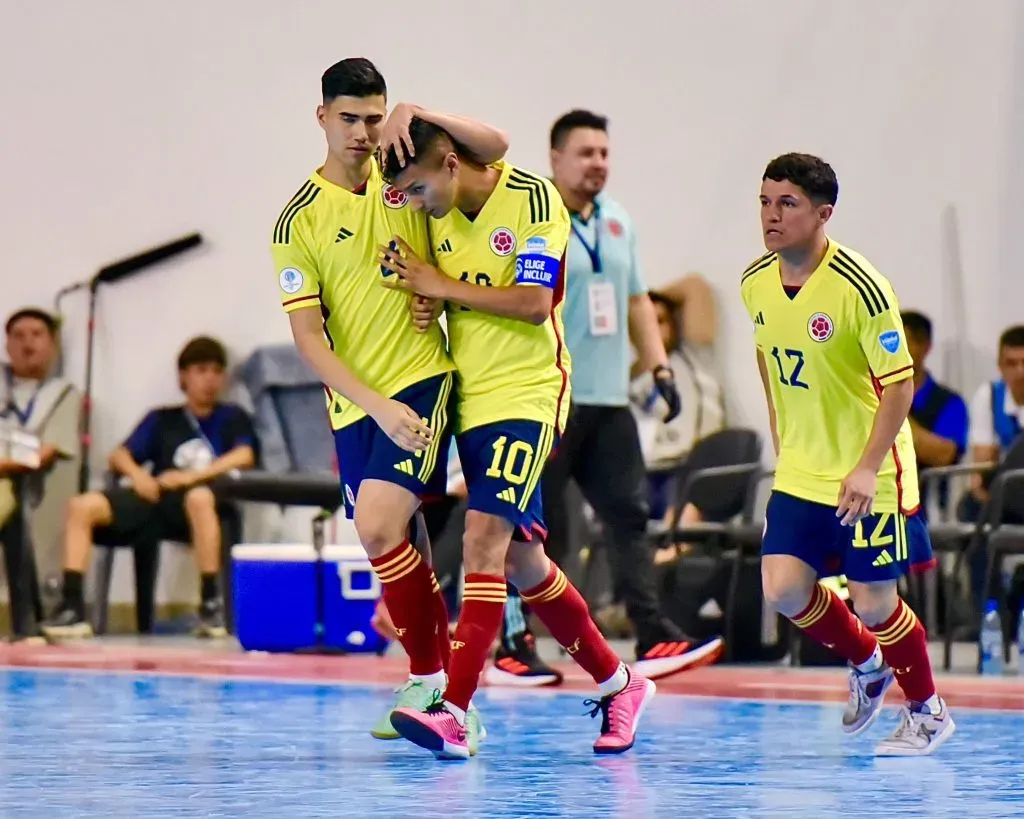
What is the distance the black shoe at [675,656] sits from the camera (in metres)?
6.67

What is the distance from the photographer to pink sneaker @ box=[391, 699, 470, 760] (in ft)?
15.1

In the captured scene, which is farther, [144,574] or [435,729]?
[144,574]

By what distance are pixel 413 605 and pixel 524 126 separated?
558 cm

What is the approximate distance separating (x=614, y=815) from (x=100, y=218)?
23.5 ft

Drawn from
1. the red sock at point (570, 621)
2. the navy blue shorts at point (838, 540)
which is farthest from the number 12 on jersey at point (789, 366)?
the red sock at point (570, 621)

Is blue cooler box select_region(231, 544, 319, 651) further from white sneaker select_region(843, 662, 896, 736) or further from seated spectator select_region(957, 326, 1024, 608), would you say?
white sneaker select_region(843, 662, 896, 736)

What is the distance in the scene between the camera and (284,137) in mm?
10336

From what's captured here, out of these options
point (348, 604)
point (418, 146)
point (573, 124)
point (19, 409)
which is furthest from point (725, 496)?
point (418, 146)

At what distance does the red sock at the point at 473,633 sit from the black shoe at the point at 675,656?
6.49ft

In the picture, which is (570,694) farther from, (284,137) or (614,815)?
(284,137)

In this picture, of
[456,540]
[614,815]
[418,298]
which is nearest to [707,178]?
[456,540]

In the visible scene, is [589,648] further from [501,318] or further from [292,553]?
[292,553]

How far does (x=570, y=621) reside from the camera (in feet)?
16.3

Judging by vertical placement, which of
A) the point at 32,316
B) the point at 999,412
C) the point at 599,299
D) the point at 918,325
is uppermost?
the point at 32,316
